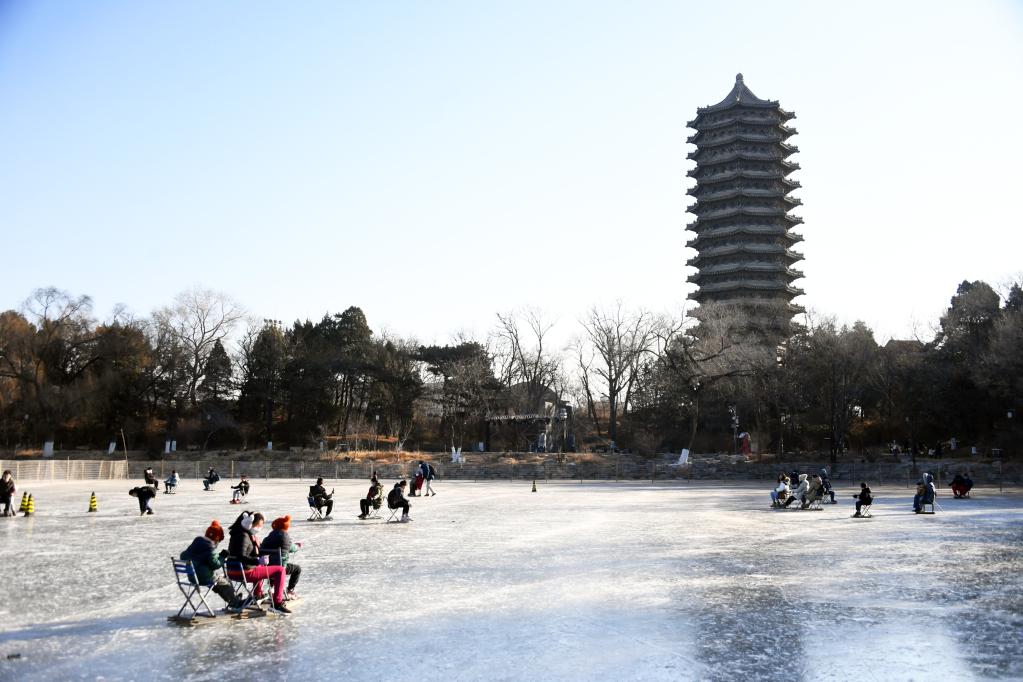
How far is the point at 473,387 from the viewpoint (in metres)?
61.2

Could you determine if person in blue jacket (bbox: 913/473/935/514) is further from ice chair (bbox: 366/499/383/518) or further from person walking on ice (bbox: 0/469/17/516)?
person walking on ice (bbox: 0/469/17/516)

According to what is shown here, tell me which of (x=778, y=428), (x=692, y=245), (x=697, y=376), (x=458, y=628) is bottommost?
(x=458, y=628)

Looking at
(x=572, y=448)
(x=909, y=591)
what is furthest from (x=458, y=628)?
(x=572, y=448)

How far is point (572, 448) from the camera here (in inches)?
2421

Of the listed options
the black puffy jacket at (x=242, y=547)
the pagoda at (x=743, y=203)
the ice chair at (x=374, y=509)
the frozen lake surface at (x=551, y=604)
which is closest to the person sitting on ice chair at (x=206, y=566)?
the black puffy jacket at (x=242, y=547)

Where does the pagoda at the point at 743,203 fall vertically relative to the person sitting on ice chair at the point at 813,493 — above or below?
above

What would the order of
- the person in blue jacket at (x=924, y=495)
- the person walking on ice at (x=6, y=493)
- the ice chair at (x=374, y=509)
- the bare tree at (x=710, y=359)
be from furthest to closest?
the bare tree at (x=710, y=359) < the person in blue jacket at (x=924, y=495) < the person walking on ice at (x=6, y=493) < the ice chair at (x=374, y=509)

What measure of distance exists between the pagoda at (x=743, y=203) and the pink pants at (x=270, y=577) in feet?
211

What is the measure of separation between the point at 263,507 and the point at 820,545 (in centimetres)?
1601

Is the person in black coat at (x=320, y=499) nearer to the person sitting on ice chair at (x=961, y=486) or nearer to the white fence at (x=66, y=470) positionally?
the person sitting on ice chair at (x=961, y=486)

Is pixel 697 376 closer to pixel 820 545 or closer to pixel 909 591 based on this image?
pixel 820 545

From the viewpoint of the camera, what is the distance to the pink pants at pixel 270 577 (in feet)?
31.1

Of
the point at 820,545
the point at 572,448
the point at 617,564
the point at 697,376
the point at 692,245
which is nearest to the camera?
the point at 617,564

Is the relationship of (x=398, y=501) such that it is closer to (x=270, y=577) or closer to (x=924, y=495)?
(x=270, y=577)
